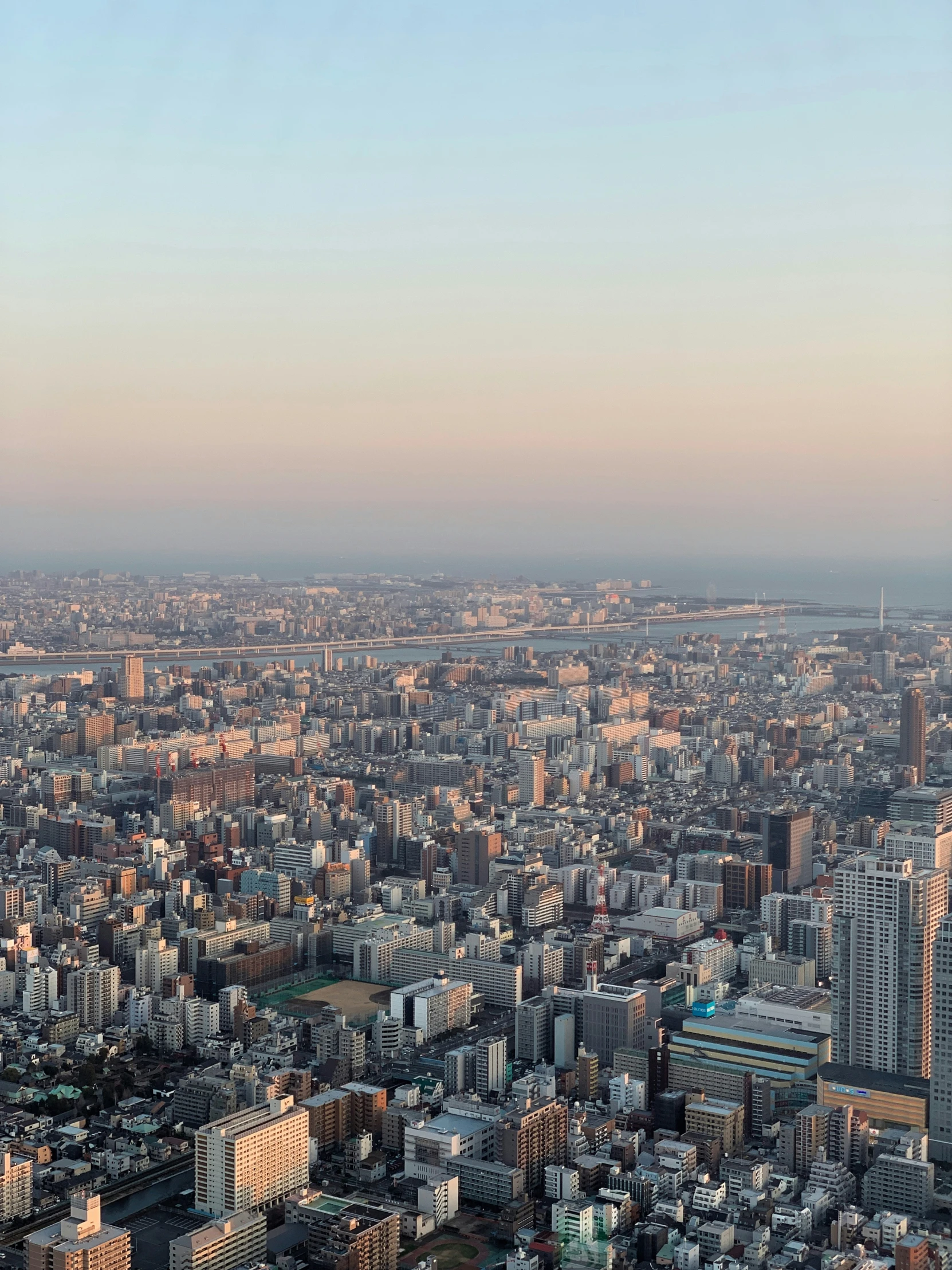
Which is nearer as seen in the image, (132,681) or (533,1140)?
(533,1140)

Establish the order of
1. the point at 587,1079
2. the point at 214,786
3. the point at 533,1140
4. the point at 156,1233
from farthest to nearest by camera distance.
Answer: the point at 214,786, the point at 587,1079, the point at 533,1140, the point at 156,1233

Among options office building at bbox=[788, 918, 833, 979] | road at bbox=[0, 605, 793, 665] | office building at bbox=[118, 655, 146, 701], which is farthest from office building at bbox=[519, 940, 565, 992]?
office building at bbox=[118, 655, 146, 701]

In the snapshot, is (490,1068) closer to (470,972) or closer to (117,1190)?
(470,972)

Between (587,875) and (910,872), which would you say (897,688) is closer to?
(587,875)

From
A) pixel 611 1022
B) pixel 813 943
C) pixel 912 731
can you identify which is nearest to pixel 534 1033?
pixel 611 1022

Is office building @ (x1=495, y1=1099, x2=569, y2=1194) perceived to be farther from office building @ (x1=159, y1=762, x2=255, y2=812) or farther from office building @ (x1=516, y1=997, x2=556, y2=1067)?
office building @ (x1=159, y1=762, x2=255, y2=812)

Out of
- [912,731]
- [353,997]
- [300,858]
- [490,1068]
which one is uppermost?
[912,731]
